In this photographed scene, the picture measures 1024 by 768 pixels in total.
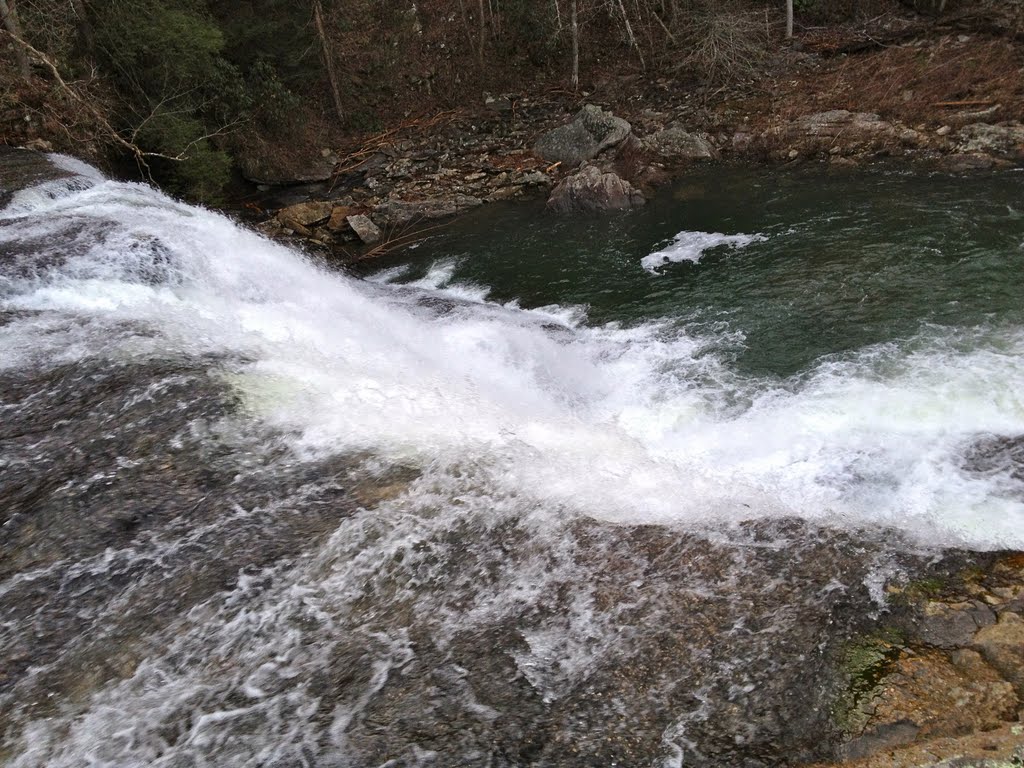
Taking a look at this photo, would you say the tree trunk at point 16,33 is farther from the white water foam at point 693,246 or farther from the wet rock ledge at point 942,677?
the wet rock ledge at point 942,677

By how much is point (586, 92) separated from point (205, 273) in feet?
47.7

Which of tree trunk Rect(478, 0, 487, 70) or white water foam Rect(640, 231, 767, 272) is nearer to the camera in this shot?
white water foam Rect(640, 231, 767, 272)

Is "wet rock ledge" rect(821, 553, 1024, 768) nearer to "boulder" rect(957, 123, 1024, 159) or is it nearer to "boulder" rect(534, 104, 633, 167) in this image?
"boulder" rect(957, 123, 1024, 159)

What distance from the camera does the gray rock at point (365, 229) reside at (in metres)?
13.9

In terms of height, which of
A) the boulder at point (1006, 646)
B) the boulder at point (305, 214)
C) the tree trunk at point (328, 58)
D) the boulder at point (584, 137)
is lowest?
the boulder at point (1006, 646)

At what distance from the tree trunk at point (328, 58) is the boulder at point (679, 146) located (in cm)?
925

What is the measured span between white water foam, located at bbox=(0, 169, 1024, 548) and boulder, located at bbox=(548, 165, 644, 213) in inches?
219

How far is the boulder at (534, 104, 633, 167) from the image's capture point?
15.8 meters

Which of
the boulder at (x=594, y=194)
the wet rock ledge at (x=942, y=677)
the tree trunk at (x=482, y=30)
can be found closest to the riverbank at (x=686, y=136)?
the boulder at (x=594, y=194)

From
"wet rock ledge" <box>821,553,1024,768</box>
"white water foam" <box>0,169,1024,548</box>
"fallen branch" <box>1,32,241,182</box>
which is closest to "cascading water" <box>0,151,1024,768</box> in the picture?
"white water foam" <box>0,169,1024,548</box>

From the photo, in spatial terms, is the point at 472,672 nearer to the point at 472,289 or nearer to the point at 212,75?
the point at 472,289

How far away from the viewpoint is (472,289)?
11.0m

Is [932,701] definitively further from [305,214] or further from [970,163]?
[305,214]

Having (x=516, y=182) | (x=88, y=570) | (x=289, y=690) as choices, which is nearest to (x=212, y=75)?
(x=516, y=182)
